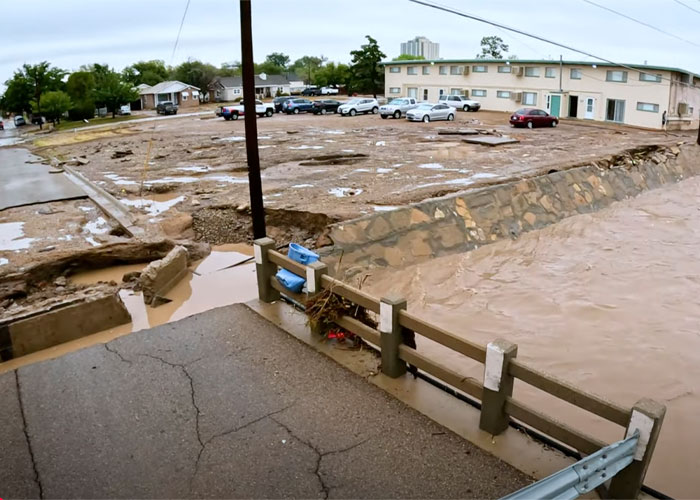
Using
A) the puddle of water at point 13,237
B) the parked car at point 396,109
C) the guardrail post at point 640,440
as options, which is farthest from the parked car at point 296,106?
the guardrail post at point 640,440

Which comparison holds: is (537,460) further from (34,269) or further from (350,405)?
(34,269)

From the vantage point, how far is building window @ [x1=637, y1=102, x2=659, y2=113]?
38.4 meters

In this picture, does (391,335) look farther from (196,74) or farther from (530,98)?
(196,74)

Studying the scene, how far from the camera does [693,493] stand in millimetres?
5098

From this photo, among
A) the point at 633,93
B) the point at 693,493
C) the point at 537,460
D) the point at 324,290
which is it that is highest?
the point at 633,93

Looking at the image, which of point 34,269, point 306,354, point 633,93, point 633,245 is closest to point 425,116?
point 633,93

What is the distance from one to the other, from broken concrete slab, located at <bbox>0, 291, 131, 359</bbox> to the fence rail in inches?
112

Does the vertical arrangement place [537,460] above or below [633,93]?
below

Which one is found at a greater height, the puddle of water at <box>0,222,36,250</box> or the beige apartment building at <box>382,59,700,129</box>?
the beige apartment building at <box>382,59,700,129</box>

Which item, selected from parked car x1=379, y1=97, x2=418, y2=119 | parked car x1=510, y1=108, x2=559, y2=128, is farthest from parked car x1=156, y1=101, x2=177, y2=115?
parked car x1=510, y1=108, x2=559, y2=128

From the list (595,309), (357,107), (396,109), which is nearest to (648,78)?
(396,109)

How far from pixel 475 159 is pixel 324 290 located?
17016 millimetres

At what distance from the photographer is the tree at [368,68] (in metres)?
66.9

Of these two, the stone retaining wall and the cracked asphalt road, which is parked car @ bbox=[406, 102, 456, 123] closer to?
the stone retaining wall
